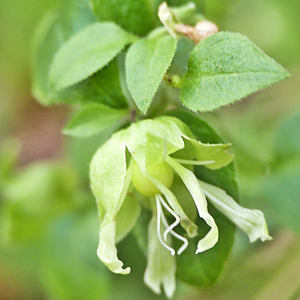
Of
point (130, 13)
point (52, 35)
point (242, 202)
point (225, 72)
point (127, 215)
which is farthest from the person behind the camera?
point (242, 202)

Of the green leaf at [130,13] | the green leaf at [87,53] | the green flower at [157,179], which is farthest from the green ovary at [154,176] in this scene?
the green leaf at [130,13]

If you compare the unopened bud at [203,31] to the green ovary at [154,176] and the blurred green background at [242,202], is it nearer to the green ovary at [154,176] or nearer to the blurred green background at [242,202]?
the green ovary at [154,176]

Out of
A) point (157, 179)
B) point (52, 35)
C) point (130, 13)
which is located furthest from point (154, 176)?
point (52, 35)

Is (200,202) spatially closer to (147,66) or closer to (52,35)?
(147,66)

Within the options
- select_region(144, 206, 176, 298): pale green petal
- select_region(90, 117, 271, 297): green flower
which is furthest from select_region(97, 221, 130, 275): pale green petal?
select_region(144, 206, 176, 298): pale green petal

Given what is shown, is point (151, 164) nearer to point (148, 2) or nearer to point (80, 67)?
point (80, 67)

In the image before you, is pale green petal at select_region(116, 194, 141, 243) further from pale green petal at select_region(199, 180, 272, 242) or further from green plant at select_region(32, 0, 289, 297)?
pale green petal at select_region(199, 180, 272, 242)

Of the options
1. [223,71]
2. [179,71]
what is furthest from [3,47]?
[223,71]
